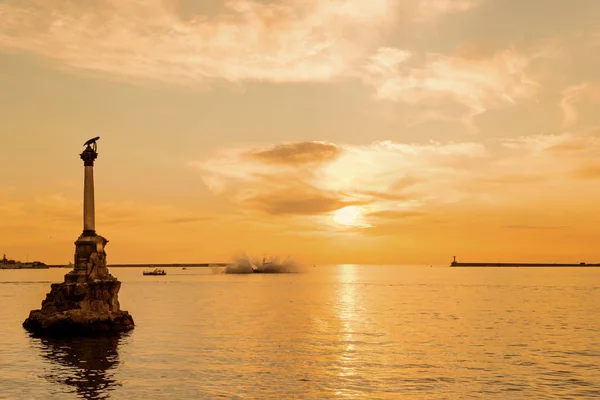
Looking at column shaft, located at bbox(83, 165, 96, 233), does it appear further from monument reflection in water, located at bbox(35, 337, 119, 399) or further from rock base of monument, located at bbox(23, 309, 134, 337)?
monument reflection in water, located at bbox(35, 337, 119, 399)

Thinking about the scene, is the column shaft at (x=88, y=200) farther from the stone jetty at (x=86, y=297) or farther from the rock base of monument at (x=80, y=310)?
the rock base of monument at (x=80, y=310)

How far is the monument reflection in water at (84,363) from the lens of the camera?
29.0m

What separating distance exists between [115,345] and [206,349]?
21.0 feet

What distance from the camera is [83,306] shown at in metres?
48.3

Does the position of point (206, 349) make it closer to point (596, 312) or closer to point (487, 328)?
point (487, 328)

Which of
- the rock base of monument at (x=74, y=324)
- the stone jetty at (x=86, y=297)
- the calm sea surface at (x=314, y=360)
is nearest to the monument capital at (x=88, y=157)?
the stone jetty at (x=86, y=297)

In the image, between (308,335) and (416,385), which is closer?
(416,385)

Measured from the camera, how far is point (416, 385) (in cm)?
2966

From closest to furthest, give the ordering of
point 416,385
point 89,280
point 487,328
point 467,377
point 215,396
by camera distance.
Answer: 1. point 215,396
2. point 416,385
3. point 467,377
4. point 89,280
5. point 487,328

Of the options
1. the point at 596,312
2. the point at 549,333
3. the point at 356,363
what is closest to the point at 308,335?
the point at 356,363

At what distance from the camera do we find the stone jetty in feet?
156

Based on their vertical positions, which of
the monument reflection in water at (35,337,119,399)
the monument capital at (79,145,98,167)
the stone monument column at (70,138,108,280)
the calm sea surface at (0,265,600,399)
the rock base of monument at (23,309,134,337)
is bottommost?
the calm sea surface at (0,265,600,399)

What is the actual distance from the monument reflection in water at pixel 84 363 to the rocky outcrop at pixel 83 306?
2055mm

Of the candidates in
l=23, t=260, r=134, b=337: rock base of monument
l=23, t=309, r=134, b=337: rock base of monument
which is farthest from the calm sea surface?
l=23, t=260, r=134, b=337: rock base of monument
